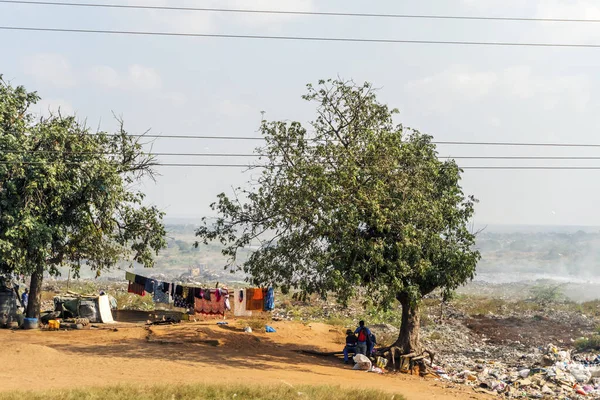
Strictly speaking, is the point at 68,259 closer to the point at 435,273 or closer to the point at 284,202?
the point at 284,202

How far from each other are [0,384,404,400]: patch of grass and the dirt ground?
1199 mm

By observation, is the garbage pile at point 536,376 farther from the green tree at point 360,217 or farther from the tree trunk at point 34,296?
the tree trunk at point 34,296

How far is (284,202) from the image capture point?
69.6ft

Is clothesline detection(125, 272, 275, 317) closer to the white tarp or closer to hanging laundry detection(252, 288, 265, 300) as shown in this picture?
hanging laundry detection(252, 288, 265, 300)

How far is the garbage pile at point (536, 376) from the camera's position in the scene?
20.5 meters

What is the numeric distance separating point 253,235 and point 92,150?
26.4 ft

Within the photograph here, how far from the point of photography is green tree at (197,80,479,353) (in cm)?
2056

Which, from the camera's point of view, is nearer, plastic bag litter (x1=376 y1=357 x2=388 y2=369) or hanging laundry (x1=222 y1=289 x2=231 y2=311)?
plastic bag litter (x1=376 y1=357 x2=388 y2=369)

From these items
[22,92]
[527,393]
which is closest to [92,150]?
[22,92]

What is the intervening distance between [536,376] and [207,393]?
12.1 meters

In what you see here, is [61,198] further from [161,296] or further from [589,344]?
[589,344]

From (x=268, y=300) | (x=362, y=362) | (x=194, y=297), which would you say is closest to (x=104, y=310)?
(x=194, y=297)

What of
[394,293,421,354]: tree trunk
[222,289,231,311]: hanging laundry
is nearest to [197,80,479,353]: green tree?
[394,293,421,354]: tree trunk

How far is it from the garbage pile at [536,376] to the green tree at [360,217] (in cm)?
222
